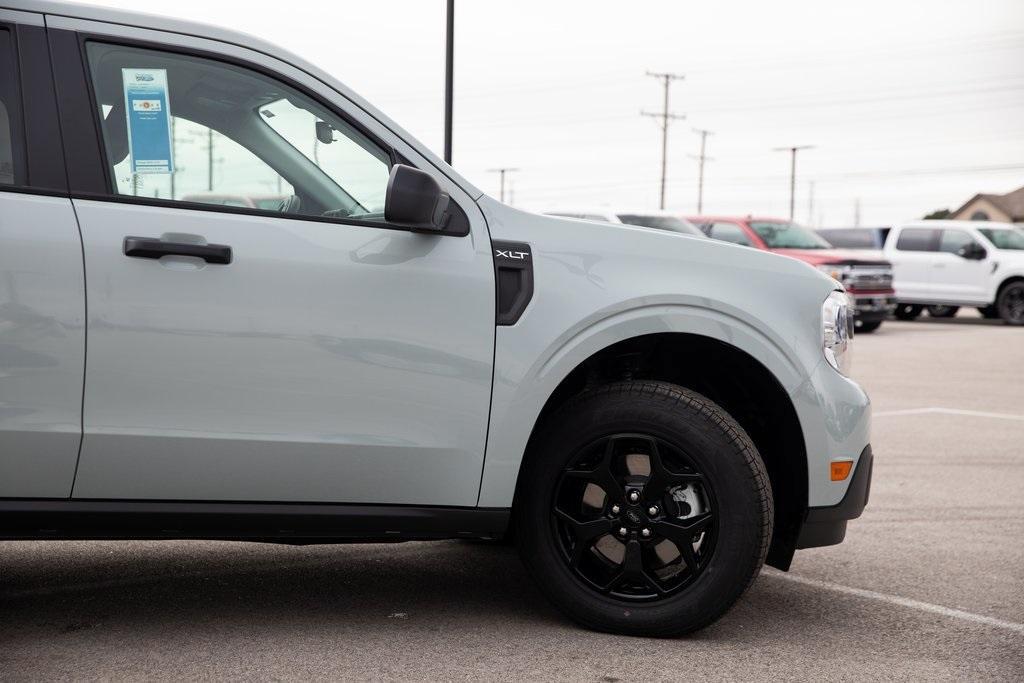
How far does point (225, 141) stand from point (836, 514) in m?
2.31

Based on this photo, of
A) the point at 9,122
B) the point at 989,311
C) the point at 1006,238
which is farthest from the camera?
the point at 989,311

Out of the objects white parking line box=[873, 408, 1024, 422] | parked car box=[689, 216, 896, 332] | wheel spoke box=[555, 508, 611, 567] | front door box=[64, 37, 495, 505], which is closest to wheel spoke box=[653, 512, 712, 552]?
wheel spoke box=[555, 508, 611, 567]

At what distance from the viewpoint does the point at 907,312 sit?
25.4 m

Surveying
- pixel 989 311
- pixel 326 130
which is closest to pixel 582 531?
pixel 326 130

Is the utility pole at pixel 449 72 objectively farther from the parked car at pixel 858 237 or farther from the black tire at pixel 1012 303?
the parked car at pixel 858 237

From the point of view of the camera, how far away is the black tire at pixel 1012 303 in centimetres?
2302

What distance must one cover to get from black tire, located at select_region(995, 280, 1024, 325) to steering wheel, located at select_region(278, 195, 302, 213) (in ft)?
70.8

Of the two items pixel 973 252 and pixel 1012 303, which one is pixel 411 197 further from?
pixel 1012 303

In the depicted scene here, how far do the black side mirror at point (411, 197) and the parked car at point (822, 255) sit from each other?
53.6ft

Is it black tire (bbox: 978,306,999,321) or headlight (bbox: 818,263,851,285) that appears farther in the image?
black tire (bbox: 978,306,999,321)

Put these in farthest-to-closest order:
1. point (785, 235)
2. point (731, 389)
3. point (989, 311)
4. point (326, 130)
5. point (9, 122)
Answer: point (989, 311) < point (785, 235) < point (731, 389) < point (326, 130) < point (9, 122)

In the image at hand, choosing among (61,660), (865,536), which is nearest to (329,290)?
(61,660)

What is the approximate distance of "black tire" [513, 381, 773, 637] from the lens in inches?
154

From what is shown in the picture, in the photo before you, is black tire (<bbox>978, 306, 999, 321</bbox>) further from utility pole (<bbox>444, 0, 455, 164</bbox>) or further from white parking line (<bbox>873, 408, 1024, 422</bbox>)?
utility pole (<bbox>444, 0, 455, 164</bbox>)
